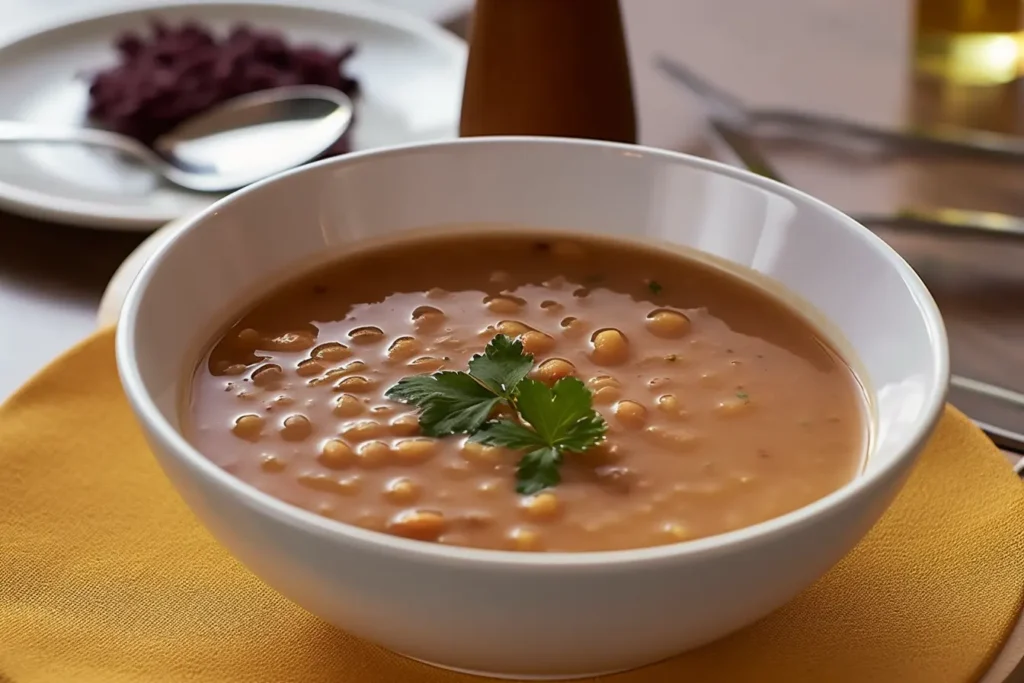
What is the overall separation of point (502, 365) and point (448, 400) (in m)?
0.07

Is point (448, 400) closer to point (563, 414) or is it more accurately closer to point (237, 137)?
point (563, 414)

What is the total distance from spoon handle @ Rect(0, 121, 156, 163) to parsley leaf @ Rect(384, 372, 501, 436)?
0.98 m

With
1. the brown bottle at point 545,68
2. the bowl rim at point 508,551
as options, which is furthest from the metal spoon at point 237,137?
the bowl rim at point 508,551

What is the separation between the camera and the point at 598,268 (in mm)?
1344

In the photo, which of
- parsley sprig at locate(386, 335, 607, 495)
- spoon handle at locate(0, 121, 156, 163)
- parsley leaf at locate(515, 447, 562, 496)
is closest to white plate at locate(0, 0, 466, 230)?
spoon handle at locate(0, 121, 156, 163)

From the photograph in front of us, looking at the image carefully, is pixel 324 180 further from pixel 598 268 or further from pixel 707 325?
pixel 707 325

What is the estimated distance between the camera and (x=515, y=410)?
1.06 metres

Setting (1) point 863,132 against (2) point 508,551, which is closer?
(2) point 508,551

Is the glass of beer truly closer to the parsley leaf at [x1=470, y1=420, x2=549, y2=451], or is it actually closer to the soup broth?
the soup broth

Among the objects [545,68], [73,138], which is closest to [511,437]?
[545,68]

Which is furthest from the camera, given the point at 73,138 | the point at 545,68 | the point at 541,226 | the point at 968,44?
the point at 968,44

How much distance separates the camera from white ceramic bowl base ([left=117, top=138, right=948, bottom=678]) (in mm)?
788

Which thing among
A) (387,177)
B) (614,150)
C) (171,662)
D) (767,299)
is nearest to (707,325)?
(767,299)

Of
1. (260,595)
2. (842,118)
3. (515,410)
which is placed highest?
(515,410)
